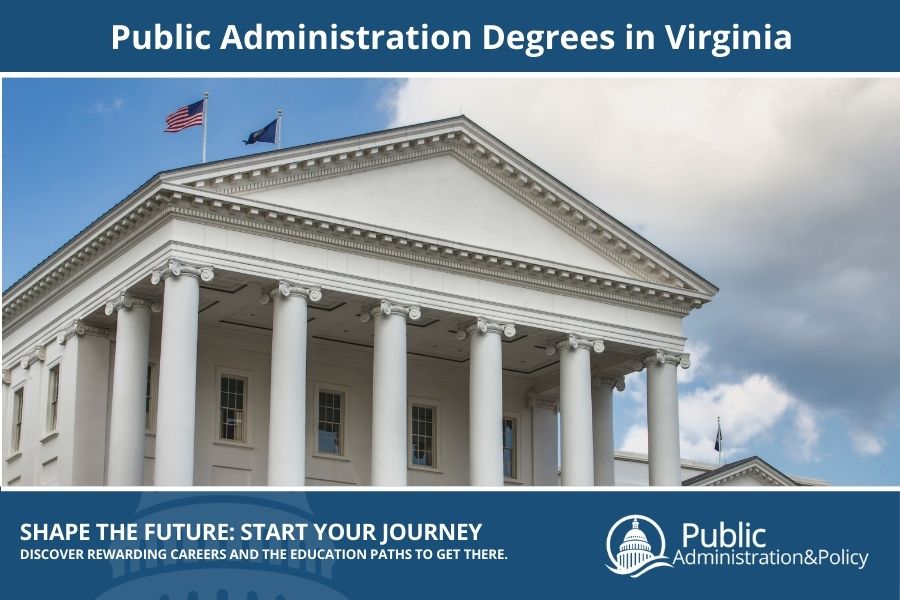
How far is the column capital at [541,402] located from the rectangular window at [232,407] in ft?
36.5

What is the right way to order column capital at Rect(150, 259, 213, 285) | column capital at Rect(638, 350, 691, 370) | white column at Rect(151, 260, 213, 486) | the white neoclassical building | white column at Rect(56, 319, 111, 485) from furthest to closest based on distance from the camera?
column capital at Rect(638, 350, 691, 370) → white column at Rect(56, 319, 111, 485) → the white neoclassical building → column capital at Rect(150, 259, 213, 285) → white column at Rect(151, 260, 213, 486)

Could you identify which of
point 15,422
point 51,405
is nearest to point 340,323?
point 51,405

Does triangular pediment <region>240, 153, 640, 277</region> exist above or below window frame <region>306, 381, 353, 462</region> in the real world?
above

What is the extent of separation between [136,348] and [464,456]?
13968 millimetres

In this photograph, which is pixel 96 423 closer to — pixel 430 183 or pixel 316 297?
pixel 316 297

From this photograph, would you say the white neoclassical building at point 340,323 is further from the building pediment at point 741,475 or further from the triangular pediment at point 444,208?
the building pediment at point 741,475

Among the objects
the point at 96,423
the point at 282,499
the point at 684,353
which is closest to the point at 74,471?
the point at 96,423

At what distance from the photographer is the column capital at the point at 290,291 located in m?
46.4

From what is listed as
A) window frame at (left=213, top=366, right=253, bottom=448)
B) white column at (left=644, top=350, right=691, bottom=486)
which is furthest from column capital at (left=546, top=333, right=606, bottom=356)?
window frame at (left=213, top=366, right=253, bottom=448)

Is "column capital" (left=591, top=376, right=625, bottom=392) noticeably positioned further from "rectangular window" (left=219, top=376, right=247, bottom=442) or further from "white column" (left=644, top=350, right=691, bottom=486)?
"rectangular window" (left=219, top=376, right=247, bottom=442)

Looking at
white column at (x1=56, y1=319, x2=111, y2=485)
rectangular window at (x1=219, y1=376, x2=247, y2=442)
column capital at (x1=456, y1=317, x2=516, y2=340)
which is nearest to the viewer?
white column at (x1=56, y1=319, x2=111, y2=485)

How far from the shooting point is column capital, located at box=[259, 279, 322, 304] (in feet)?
152

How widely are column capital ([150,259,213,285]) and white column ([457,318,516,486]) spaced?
9.01 m

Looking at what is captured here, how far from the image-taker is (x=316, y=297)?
46938 millimetres
